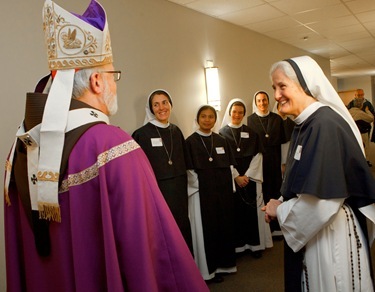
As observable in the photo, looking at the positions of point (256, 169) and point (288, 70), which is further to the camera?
point (256, 169)

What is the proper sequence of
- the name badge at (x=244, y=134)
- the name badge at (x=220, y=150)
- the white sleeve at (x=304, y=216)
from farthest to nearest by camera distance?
the name badge at (x=244, y=134) < the name badge at (x=220, y=150) < the white sleeve at (x=304, y=216)

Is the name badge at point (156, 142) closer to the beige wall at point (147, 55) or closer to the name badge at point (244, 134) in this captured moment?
the beige wall at point (147, 55)

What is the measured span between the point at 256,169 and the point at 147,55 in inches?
70.9

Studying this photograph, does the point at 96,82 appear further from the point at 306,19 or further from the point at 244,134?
the point at 306,19

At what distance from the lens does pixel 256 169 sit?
375 centimetres

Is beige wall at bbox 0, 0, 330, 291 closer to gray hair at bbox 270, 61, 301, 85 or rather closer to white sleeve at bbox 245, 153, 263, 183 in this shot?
white sleeve at bbox 245, 153, 263, 183

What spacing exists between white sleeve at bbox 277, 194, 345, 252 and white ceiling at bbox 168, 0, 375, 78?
2.73 meters

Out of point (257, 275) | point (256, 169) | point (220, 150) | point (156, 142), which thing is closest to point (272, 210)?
point (156, 142)

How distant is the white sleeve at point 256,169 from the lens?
3713 millimetres

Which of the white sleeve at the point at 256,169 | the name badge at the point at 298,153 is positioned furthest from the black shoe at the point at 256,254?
the name badge at the point at 298,153

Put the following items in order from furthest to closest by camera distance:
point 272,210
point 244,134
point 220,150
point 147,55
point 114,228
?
1. point 244,134
2. point 220,150
3. point 147,55
4. point 272,210
5. point 114,228

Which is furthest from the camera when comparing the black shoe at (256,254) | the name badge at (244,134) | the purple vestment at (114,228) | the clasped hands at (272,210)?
the name badge at (244,134)

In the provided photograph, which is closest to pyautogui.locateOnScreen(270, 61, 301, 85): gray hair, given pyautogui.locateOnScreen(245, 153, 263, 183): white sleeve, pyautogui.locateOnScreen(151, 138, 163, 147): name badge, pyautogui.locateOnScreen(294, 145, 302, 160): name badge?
pyautogui.locateOnScreen(294, 145, 302, 160): name badge

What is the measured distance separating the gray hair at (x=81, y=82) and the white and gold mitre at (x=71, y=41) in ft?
0.07
